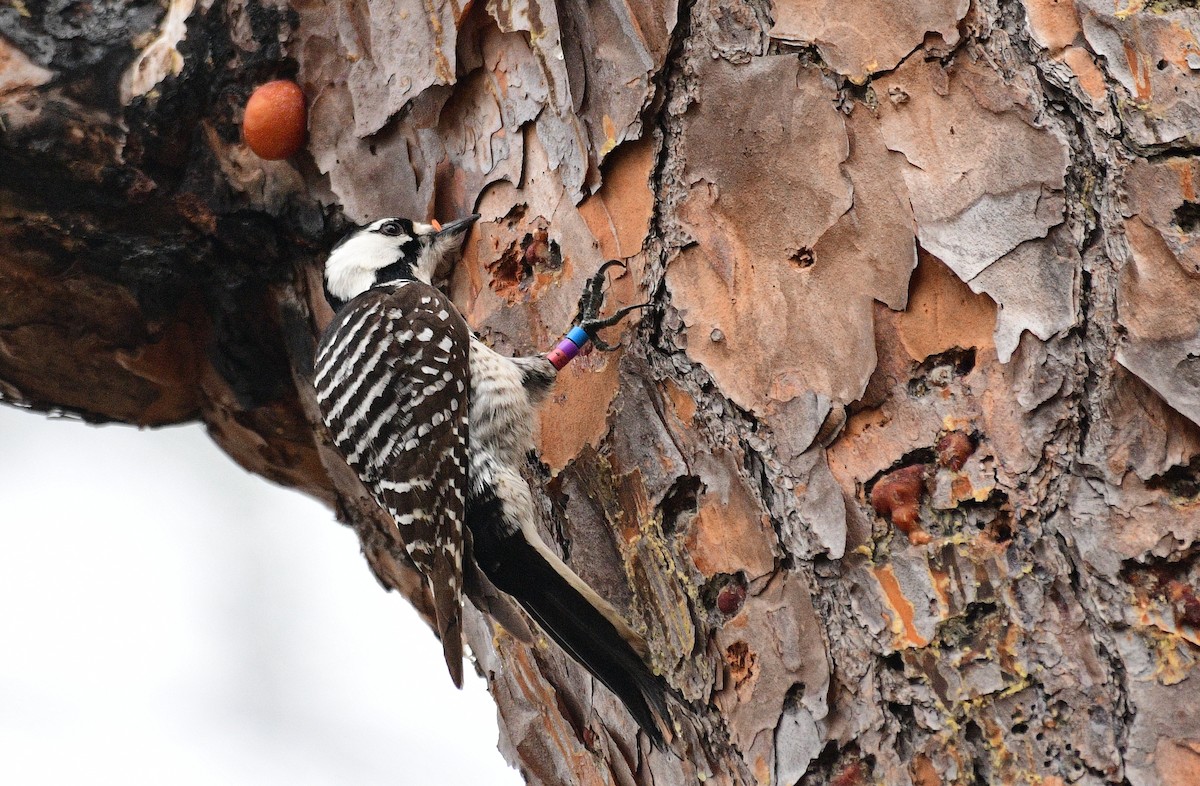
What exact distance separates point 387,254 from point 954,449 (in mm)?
1591

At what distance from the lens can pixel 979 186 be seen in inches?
67.2

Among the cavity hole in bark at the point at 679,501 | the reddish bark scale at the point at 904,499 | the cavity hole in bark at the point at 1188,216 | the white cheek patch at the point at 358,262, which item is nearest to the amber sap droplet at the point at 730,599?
the cavity hole in bark at the point at 679,501

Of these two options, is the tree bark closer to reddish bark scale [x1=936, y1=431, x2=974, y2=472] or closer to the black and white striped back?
reddish bark scale [x1=936, y1=431, x2=974, y2=472]

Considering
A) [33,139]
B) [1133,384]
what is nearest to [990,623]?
[1133,384]

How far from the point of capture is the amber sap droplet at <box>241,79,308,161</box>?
254cm

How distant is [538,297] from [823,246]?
2.33 feet

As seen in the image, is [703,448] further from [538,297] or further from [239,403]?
[239,403]

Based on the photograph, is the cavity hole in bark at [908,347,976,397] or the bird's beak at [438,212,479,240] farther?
the bird's beak at [438,212,479,240]

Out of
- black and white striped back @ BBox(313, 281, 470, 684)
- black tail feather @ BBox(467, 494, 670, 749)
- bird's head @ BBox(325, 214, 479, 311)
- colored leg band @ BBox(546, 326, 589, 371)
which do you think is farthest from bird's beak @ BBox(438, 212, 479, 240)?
black tail feather @ BBox(467, 494, 670, 749)

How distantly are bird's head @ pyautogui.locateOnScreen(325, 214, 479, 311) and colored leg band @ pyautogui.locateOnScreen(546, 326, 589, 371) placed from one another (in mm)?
400

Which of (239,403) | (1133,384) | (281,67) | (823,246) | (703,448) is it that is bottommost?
(239,403)

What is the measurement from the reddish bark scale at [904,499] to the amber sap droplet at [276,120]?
1627mm

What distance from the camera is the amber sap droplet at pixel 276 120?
2.54 m

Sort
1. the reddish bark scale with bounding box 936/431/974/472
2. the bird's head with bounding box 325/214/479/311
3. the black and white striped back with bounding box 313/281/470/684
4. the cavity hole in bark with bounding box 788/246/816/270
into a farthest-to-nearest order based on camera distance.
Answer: the bird's head with bounding box 325/214/479/311, the black and white striped back with bounding box 313/281/470/684, the cavity hole in bark with bounding box 788/246/816/270, the reddish bark scale with bounding box 936/431/974/472
